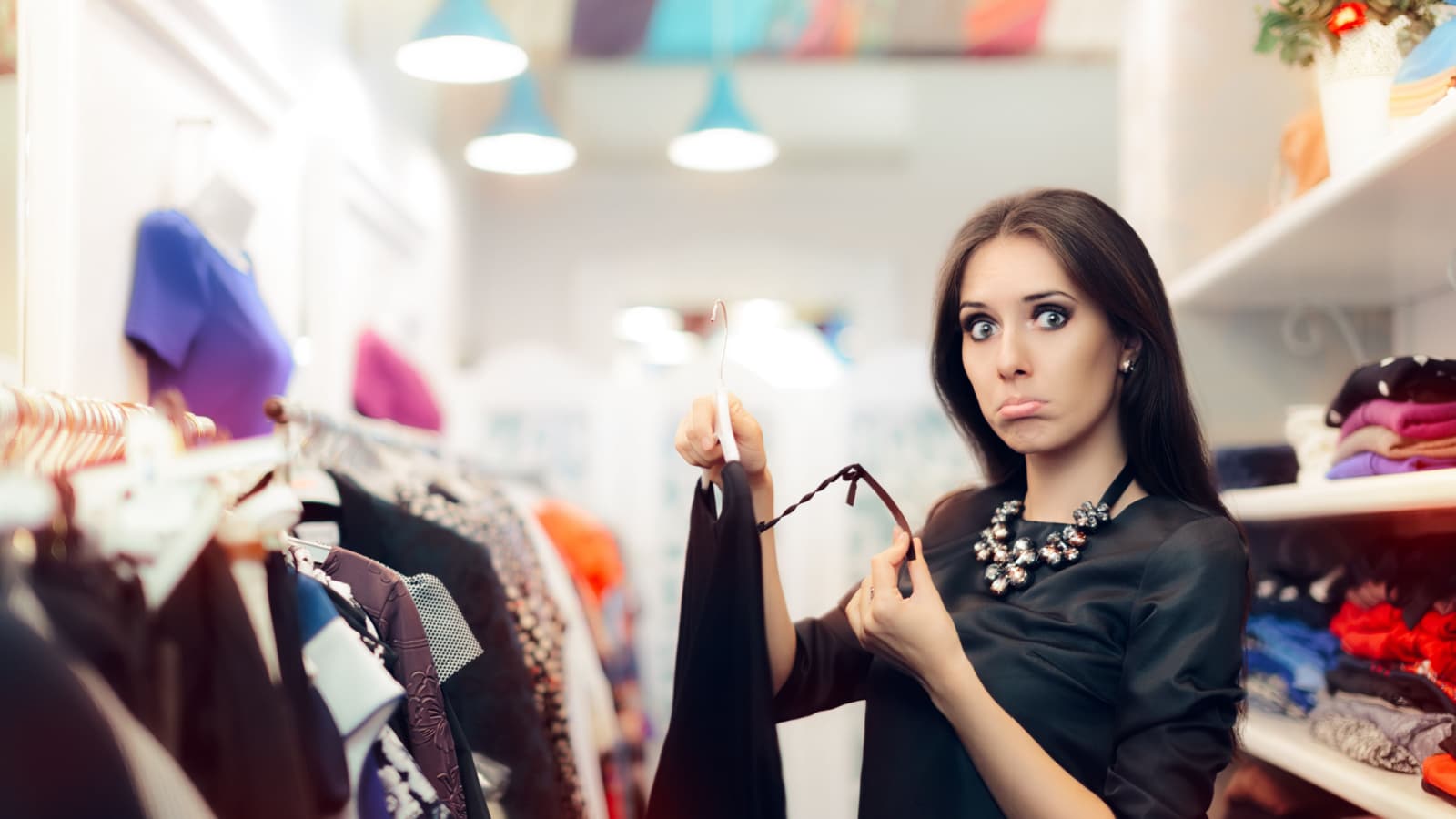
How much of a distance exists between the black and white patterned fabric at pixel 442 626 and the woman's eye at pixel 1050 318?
1.97 feet

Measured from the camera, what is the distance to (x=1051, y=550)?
1069 millimetres

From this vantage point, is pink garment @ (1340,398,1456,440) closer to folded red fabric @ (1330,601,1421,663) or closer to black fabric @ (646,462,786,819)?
folded red fabric @ (1330,601,1421,663)

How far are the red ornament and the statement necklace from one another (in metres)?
0.60

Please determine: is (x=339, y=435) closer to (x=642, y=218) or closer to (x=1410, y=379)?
(x=1410, y=379)

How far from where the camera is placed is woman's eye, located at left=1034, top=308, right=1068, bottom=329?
1046 millimetres

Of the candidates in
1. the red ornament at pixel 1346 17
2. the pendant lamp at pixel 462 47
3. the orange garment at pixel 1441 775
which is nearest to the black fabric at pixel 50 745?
the orange garment at pixel 1441 775

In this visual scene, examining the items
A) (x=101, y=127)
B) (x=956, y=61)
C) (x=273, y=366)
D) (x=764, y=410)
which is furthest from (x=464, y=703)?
(x=956, y=61)

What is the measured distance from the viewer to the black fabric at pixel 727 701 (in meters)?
0.92

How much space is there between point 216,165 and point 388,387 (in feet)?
3.11

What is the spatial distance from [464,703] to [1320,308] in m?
1.34

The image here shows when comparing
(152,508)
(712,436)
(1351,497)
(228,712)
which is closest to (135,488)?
(152,508)

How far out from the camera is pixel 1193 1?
1785mm

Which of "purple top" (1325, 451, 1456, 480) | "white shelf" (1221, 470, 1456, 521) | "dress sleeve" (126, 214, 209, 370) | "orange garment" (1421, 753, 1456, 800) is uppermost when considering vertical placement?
"dress sleeve" (126, 214, 209, 370)

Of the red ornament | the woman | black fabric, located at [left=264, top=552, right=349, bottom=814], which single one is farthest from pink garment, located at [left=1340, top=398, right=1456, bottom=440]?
black fabric, located at [left=264, top=552, right=349, bottom=814]
